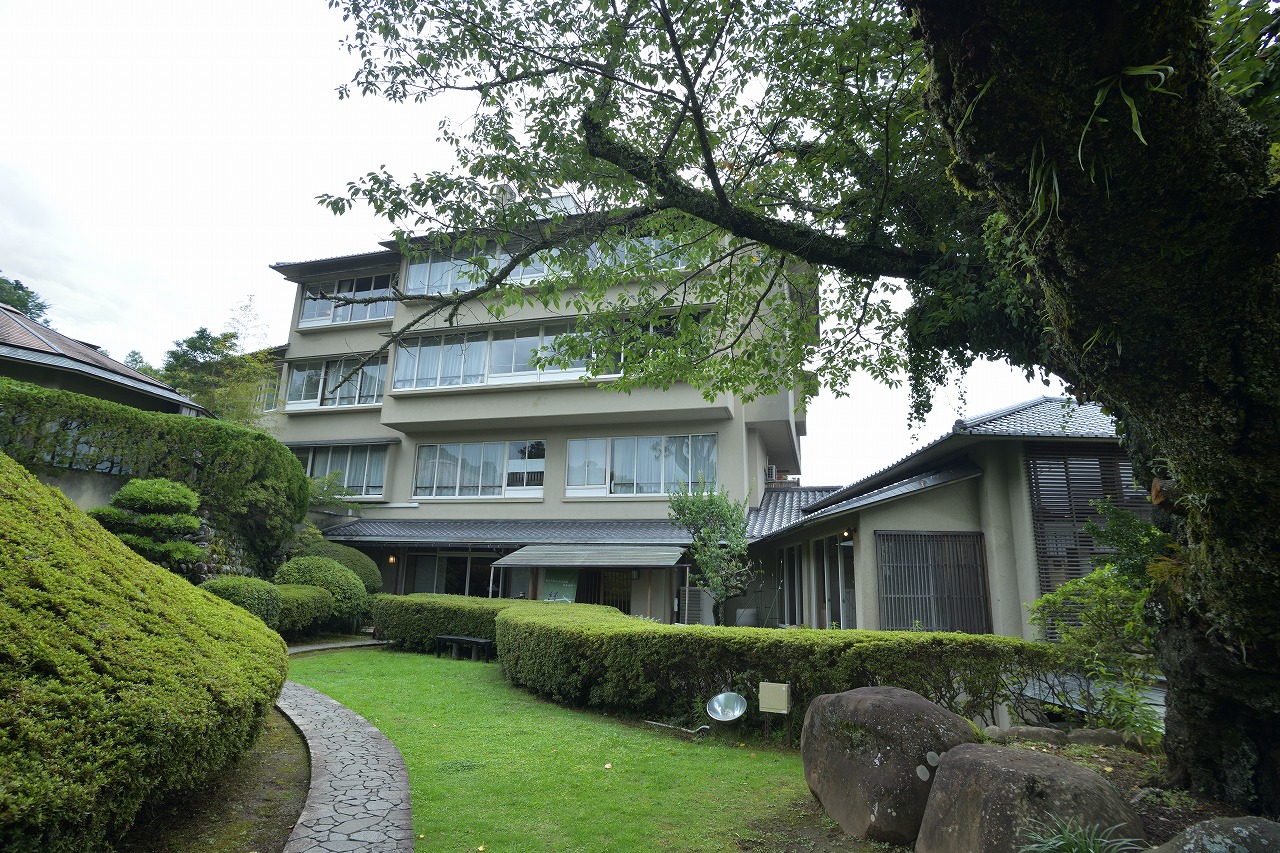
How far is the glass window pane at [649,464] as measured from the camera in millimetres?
21266

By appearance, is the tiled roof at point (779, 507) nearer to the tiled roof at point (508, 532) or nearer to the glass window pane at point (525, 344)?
the tiled roof at point (508, 532)

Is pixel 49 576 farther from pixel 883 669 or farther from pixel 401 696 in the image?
pixel 883 669

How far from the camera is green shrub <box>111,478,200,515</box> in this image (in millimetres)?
14227

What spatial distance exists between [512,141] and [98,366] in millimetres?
15678

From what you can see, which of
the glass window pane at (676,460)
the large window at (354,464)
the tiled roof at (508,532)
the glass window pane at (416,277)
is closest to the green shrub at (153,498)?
the tiled roof at (508,532)

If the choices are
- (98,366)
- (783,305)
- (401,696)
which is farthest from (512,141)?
(98,366)

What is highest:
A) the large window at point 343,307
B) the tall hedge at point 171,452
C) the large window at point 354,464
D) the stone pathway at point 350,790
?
the large window at point 343,307

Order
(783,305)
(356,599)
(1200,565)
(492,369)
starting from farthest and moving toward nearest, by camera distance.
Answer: (492,369) → (356,599) → (783,305) → (1200,565)

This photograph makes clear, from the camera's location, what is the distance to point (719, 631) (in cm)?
888

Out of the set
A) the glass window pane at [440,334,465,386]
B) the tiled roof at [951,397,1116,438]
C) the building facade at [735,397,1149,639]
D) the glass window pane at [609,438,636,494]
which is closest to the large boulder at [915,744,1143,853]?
the tiled roof at [951,397,1116,438]

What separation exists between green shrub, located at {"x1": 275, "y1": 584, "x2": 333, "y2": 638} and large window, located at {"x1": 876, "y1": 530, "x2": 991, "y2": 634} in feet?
42.3

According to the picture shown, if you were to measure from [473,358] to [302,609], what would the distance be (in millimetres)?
10582

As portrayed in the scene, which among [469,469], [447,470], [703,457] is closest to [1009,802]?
[703,457]

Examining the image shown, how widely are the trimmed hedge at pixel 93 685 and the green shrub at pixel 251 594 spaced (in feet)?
30.9
